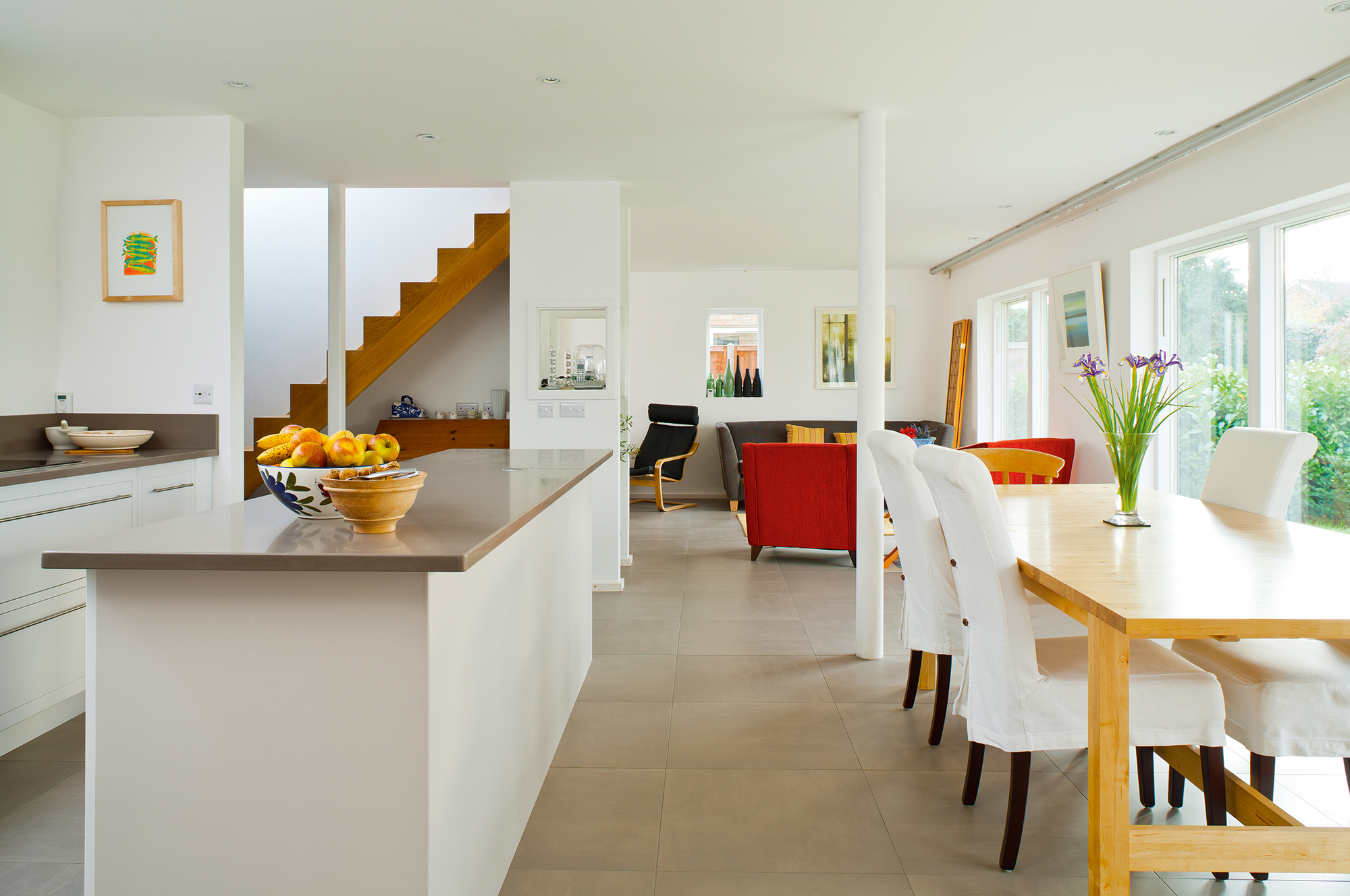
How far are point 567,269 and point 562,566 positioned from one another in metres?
2.61

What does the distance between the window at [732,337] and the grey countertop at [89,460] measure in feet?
19.7

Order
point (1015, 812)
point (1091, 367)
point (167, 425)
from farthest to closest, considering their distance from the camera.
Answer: point (167, 425), point (1091, 367), point (1015, 812)

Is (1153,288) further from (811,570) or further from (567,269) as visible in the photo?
(567,269)

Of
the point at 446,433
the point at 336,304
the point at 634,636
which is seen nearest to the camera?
the point at 634,636

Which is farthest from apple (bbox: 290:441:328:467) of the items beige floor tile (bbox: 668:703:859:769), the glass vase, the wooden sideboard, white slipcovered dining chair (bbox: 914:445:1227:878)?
the wooden sideboard

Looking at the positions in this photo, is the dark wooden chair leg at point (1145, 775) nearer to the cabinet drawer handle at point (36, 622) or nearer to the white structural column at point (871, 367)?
the white structural column at point (871, 367)

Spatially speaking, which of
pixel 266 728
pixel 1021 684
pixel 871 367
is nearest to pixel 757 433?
pixel 871 367

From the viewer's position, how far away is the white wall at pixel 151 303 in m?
3.70

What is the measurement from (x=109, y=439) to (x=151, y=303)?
2.17ft

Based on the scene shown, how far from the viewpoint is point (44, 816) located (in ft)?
7.20

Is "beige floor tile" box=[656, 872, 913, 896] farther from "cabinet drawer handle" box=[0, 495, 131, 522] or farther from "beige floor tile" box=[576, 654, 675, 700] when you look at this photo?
"cabinet drawer handle" box=[0, 495, 131, 522]

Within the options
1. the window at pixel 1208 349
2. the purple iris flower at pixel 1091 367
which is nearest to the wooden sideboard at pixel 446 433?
the window at pixel 1208 349

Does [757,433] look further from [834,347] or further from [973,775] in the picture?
[973,775]

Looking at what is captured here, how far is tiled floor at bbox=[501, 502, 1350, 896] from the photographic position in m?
1.92
